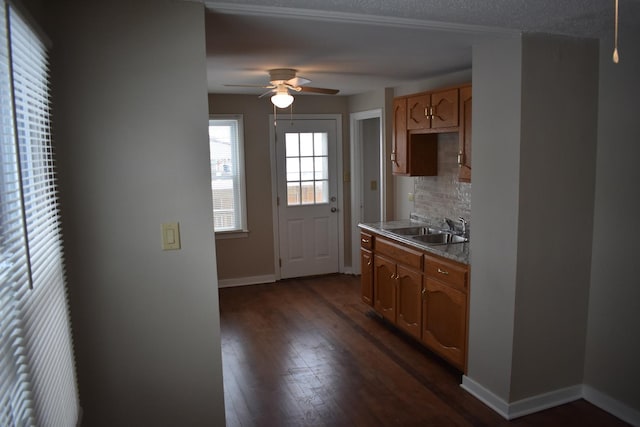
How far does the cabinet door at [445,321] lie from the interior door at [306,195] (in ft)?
8.62

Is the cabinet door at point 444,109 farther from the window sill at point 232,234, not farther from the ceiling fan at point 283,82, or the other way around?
the window sill at point 232,234

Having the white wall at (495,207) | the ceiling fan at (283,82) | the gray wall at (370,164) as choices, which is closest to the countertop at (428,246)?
the white wall at (495,207)

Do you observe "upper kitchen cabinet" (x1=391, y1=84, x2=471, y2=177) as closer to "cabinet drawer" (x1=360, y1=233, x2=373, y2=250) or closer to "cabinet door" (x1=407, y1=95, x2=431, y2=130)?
"cabinet door" (x1=407, y1=95, x2=431, y2=130)

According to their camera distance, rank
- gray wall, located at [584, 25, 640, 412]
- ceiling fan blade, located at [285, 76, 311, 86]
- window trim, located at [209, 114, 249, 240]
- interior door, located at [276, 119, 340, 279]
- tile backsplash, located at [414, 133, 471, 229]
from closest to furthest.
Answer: gray wall, located at [584, 25, 640, 412], ceiling fan blade, located at [285, 76, 311, 86], tile backsplash, located at [414, 133, 471, 229], window trim, located at [209, 114, 249, 240], interior door, located at [276, 119, 340, 279]

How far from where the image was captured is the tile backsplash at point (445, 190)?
440 cm

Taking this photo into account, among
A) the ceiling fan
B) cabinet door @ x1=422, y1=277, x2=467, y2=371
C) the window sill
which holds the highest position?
the ceiling fan

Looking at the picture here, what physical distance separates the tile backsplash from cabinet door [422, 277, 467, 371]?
93 cm

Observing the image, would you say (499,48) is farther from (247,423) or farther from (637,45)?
(247,423)

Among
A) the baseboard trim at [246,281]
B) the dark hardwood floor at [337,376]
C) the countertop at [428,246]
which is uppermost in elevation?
the countertop at [428,246]

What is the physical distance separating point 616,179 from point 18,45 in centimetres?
307

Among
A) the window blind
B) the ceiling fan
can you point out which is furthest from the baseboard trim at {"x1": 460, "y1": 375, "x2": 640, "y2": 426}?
the ceiling fan

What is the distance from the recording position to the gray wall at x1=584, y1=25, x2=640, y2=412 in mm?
2873

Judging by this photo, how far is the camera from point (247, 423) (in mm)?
3047

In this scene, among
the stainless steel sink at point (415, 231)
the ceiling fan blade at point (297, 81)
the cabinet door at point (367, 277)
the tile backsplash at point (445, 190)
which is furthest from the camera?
the cabinet door at point (367, 277)
